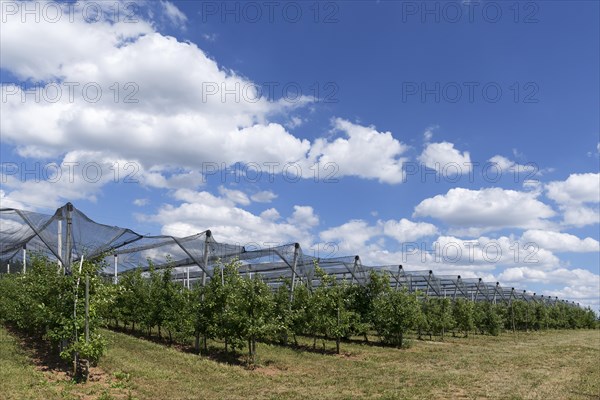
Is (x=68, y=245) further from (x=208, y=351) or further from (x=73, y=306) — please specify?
(x=208, y=351)

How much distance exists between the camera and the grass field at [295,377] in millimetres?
15172

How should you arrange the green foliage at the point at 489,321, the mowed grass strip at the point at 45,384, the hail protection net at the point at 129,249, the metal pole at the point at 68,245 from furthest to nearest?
the green foliage at the point at 489,321
the hail protection net at the point at 129,249
the metal pole at the point at 68,245
the mowed grass strip at the point at 45,384

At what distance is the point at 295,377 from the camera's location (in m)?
19.4

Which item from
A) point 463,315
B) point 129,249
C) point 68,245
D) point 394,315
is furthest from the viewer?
point 463,315

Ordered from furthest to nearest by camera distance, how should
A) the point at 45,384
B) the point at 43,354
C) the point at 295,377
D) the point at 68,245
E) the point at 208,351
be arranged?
the point at 208,351, the point at 295,377, the point at 43,354, the point at 68,245, the point at 45,384

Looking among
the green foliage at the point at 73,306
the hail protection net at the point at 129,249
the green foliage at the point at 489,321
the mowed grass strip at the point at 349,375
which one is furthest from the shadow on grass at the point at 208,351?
the green foliage at the point at 489,321

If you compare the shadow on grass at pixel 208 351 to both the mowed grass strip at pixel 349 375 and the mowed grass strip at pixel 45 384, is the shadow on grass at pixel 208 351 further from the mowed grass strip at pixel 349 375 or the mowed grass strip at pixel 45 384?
the mowed grass strip at pixel 45 384

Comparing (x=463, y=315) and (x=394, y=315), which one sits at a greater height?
(x=394, y=315)

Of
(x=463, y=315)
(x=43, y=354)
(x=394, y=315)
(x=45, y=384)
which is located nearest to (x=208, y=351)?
(x=43, y=354)

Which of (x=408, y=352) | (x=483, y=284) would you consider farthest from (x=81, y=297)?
(x=483, y=284)

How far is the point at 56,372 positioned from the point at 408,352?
20240 millimetres

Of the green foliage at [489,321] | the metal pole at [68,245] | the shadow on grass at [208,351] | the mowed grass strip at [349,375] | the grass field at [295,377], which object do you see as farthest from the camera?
the green foliage at [489,321]

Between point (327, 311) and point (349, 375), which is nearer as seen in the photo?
point (349, 375)

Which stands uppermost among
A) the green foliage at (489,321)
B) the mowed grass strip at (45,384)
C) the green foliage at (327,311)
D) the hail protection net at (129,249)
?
the hail protection net at (129,249)
